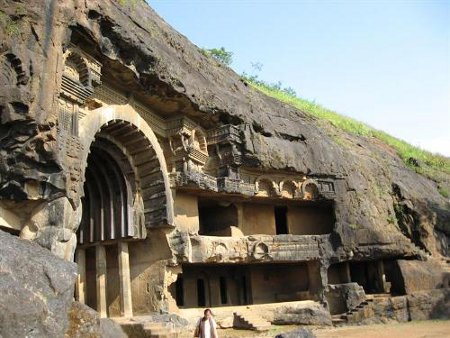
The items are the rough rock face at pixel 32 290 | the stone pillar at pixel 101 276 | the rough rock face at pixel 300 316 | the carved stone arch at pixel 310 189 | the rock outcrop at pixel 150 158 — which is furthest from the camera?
A: the carved stone arch at pixel 310 189

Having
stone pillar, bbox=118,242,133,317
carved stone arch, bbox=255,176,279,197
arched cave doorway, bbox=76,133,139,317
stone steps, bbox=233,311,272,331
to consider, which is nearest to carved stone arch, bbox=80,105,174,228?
arched cave doorway, bbox=76,133,139,317

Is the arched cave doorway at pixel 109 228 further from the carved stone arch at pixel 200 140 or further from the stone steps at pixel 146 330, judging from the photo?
the carved stone arch at pixel 200 140

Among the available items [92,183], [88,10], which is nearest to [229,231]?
[92,183]

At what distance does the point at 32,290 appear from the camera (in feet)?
17.4

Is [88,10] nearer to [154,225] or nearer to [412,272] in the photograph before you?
[154,225]

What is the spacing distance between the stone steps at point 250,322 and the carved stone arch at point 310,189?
17.4ft

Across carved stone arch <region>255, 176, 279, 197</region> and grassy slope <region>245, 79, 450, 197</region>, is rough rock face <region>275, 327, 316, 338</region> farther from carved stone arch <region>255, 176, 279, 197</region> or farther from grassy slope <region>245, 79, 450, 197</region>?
grassy slope <region>245, 79, 450, 197</region>

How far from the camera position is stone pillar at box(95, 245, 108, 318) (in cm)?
1451

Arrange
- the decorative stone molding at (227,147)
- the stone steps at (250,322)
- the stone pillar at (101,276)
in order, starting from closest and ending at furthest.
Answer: the stone pillar at (101,276) → the stone steps at (250,322) → the decorative stone molding at (227,147)

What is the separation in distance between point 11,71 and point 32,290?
16.6 ft

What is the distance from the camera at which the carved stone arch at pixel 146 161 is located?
1440cm

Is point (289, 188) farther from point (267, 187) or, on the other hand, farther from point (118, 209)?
point (118, 209)

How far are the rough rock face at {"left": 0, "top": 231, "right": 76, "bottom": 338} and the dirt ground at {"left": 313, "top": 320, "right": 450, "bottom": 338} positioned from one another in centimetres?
1100

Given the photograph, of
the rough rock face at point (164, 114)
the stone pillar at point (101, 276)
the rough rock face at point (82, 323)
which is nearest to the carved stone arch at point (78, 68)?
the rough rock face at point (164, 114)
